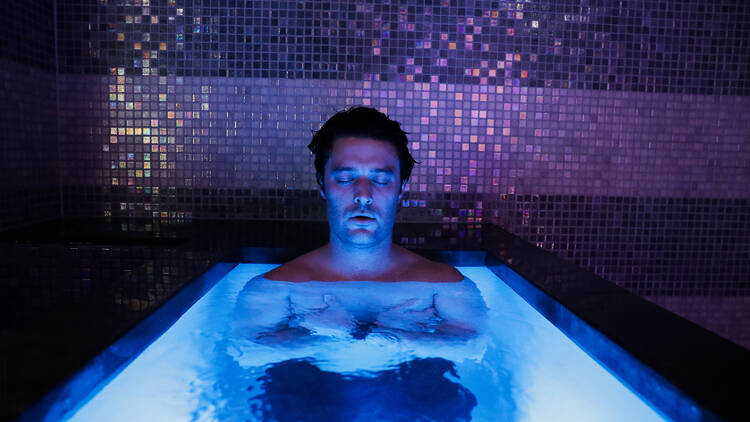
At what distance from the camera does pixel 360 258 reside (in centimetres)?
193

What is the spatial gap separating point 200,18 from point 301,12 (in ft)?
2.06

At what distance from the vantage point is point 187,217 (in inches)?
124

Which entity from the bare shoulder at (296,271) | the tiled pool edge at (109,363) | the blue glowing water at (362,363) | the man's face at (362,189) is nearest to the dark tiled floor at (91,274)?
the tiled pool edge at (109,363)

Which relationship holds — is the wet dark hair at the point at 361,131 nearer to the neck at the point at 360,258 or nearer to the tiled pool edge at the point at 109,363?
the neck at the point at 360,258

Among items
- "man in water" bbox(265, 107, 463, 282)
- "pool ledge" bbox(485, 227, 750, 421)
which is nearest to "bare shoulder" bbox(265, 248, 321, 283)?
"man in water" bbox(265, 107, 463, 282)

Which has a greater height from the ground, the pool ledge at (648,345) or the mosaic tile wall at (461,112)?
the mosaic tile wall at (461,112)

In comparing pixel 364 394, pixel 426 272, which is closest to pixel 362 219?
pixel 426 272

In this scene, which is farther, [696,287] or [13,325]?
[696,287]

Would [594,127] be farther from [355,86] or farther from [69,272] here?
[69,272]

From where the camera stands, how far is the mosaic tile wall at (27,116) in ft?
8.52

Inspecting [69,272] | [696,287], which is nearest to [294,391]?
[69,272]

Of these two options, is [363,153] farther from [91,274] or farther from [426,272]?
[91,274]

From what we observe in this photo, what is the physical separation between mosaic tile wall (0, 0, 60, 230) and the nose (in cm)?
211

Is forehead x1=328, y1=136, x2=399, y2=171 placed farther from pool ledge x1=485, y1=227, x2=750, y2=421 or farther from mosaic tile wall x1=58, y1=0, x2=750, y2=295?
mosaic tile wall x1=58, y1=0, x2=750, y2=295
